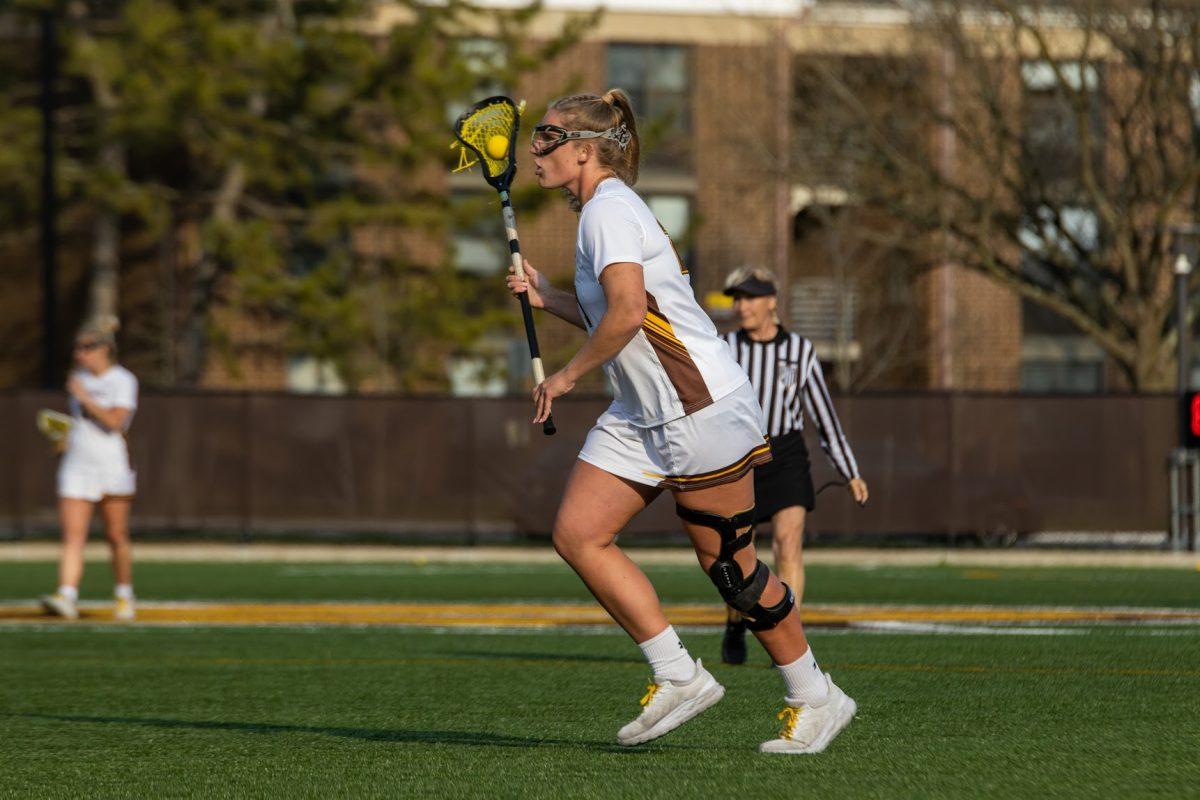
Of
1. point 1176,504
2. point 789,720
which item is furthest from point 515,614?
point 1176,504

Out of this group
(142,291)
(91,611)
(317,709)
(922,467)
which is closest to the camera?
(317,709)

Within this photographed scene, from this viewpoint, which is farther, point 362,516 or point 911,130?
point 911,130

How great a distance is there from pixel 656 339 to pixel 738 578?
0.79 meters

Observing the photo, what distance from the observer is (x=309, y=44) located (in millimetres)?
31203

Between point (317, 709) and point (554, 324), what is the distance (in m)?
29.8

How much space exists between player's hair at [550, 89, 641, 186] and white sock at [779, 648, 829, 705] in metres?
1.65

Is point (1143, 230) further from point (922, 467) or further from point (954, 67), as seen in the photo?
point (922, 467)

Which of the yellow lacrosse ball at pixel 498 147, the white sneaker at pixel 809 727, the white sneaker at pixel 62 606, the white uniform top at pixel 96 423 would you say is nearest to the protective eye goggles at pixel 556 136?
the yellow lacrosse ball at pixel 498 147

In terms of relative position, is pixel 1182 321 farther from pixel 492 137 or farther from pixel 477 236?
pixel 492 137

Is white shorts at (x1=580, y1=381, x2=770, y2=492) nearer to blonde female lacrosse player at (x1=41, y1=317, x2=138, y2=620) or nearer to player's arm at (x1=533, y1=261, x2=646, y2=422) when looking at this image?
player's arm at (x1=533, y1=261, x2=646, y2=422)

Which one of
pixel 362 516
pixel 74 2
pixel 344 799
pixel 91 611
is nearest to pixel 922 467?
pixel 362 516

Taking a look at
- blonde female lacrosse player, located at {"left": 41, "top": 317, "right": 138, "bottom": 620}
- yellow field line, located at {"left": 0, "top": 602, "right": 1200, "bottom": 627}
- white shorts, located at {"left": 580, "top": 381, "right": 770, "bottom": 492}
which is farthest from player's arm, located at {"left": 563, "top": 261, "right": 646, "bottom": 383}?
blonde female lacrosse player, located at {"left": 41, "top": 317, "right": 138, "bottom": 620}

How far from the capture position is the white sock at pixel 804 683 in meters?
6.38

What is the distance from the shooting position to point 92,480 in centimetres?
1336
